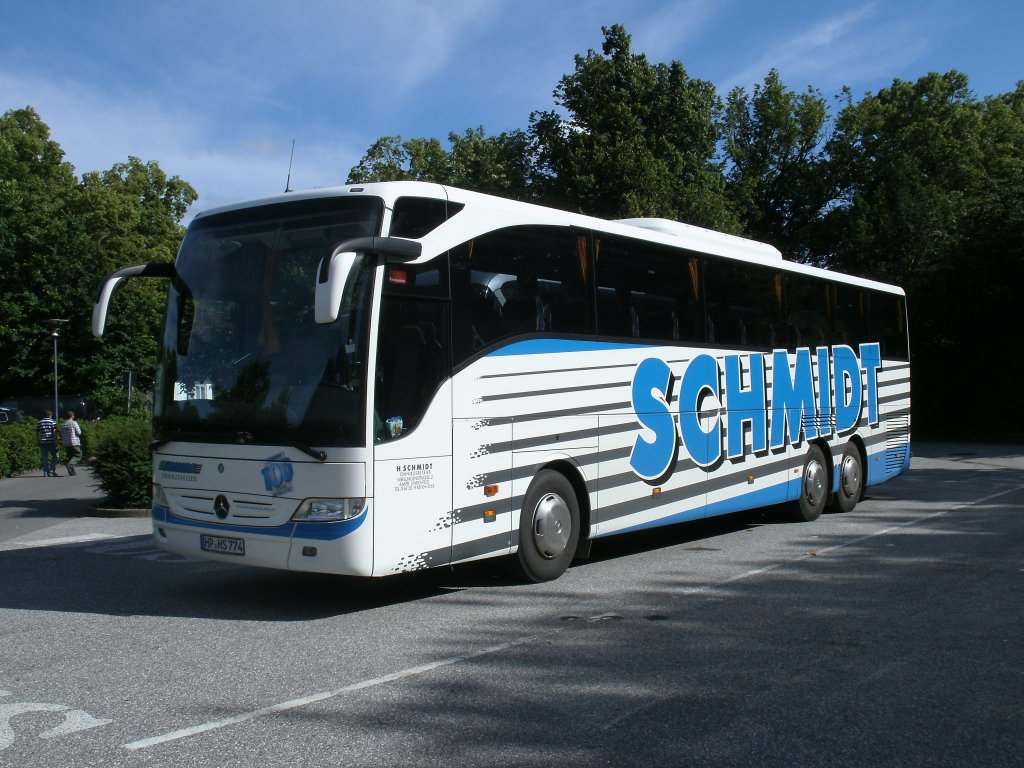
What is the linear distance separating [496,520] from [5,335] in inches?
1844

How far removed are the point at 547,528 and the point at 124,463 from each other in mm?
9441

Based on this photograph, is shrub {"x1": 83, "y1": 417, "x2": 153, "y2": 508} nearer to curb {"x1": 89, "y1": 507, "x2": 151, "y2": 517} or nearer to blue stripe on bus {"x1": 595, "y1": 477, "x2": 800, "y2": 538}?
curb {"x1": 89, "y1": 507, "x2": 151, "y2": 517}

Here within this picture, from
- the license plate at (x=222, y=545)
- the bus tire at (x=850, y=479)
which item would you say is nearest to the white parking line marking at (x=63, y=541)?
the license plate at (x=222, y=545)

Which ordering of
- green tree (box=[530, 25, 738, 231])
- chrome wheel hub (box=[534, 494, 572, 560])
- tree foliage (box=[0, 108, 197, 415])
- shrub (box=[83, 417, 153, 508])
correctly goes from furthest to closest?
tree foliage (box=[0, 108, 197, 415]) < green tree (box=[530, 25, 738, 231]) < shrub (box=[83, 417, 153, 508]) < chrome wheel hub (box=[534, 494, 572, 560])

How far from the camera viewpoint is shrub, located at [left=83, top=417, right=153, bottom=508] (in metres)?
16.0

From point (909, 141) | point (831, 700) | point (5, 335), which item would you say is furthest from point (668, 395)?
point (5, 335)

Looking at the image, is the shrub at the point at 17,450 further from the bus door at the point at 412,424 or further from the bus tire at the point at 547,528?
the bus door at the point at 412,424

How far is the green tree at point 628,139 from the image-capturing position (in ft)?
119

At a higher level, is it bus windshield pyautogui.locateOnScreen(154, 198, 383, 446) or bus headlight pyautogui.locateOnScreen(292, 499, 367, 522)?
bus windshield pyautogui.locateOnScreen(154, 198, 383, 446)

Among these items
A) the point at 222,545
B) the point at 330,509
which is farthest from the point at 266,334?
the point at 222,545

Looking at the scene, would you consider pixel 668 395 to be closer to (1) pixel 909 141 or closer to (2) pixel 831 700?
(2) pixel 831 700

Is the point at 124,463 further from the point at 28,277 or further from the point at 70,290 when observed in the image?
the point at 28,277

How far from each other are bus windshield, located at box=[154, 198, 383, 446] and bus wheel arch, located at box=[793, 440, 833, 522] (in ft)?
27.1

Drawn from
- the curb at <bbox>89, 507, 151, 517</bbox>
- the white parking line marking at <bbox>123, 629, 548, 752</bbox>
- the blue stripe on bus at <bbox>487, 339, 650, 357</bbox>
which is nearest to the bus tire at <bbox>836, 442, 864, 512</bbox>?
the blue stripe on bus at <bbox>487, 339, 650, 357</bbox>
